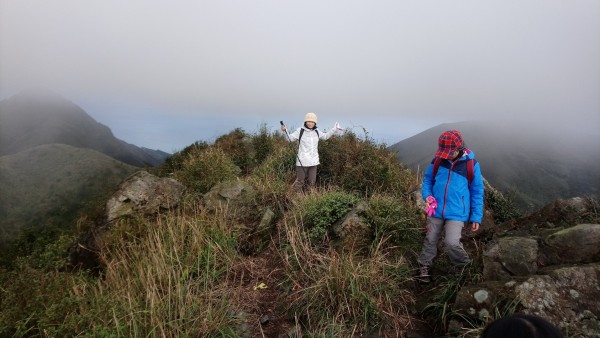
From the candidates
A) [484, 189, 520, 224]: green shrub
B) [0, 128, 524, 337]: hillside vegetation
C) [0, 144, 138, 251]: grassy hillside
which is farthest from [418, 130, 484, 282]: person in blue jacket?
[0, 144, 138, 251]: grassy hillside

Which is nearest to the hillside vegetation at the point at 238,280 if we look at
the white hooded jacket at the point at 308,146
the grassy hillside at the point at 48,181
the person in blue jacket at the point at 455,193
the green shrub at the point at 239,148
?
the person in blue jacket at the point at 455,193

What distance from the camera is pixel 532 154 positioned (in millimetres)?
133625

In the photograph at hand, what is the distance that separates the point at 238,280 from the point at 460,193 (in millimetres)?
3446

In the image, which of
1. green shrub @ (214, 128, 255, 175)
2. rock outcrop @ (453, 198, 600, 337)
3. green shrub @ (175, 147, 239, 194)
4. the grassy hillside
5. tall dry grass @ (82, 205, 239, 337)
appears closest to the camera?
rock outcrop @ (453, 198, 600, 337)

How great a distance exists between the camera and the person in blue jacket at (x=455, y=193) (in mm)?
4773

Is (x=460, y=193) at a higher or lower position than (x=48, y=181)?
higher

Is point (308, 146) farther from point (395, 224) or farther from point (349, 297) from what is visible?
point (349, 297)

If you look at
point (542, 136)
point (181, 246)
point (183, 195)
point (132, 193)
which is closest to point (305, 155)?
point (183, 195)

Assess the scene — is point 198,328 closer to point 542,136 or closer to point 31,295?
point 31,295

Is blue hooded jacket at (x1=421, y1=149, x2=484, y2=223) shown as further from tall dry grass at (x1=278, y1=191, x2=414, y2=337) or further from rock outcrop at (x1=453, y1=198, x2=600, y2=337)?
tall dry grass at (x1=278, y1=191, x2=414, y2=337)

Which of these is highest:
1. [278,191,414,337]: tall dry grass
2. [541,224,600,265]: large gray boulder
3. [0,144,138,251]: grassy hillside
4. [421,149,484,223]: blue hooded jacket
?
[421,149,484,223]: blue hooded jacket

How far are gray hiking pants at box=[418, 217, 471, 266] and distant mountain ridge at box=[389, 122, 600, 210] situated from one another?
6264cm

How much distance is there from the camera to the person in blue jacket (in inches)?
188

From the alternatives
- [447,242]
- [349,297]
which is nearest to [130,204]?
[349,297]
